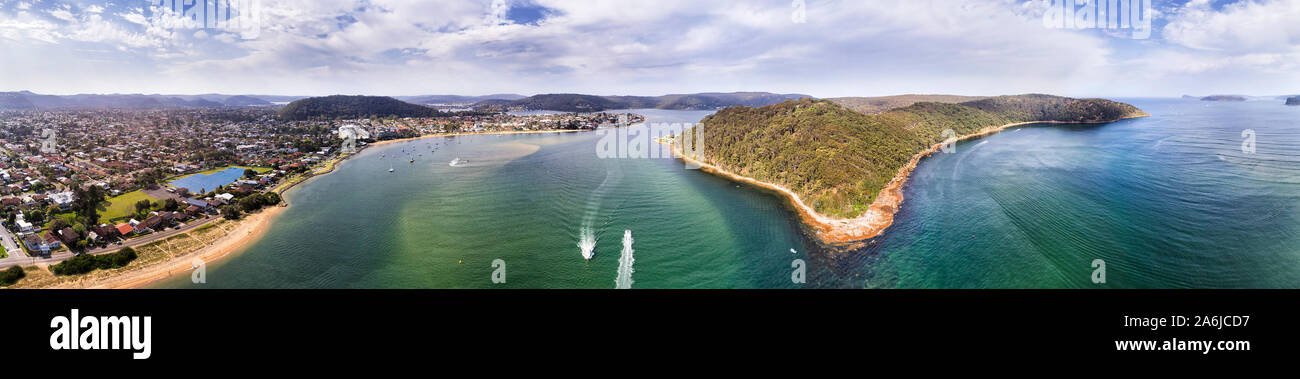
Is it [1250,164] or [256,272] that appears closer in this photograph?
[256,272]

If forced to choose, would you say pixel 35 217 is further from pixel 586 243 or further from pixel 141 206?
pixel 586 243

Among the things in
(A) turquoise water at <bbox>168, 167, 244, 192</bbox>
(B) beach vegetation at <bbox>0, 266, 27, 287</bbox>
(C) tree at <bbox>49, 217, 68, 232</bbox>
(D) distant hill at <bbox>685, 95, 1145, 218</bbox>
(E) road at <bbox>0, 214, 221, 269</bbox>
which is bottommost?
(B) beach vegetation at <bbox>0, 266, 27, 287</bbox>

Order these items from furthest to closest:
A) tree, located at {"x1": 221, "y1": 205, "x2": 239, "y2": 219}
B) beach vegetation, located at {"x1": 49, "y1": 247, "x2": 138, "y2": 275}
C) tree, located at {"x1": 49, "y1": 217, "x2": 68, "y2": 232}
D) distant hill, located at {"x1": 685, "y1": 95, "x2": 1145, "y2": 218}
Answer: distant hill, located at {"x1": 685, "y1": 95, "x2": 1145, "y2": 218}, tree, located at {"x1": 221, "y1": 205, "x2": 239, "y2": 219}, tree, located at {"x1": 49, "y1": 217, "x2": 68, "y2": 232}, beach vegetation, located at {"x1": 49, "y1": 247, "x2": 138, "y2": 275}

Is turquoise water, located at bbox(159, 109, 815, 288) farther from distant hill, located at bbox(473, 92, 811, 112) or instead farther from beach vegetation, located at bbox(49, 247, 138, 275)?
distant hill, located at bbox(473, 92, 811, 112)

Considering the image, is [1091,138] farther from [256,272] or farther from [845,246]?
[256,272]

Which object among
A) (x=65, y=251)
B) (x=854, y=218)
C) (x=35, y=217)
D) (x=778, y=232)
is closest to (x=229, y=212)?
(x=65, y=251)

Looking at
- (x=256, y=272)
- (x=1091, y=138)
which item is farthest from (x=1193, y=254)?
(x=1091, y=138)

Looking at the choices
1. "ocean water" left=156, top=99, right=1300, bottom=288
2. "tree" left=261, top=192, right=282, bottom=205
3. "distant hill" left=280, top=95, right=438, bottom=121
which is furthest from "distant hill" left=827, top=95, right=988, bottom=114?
A: "distant hill" left=280, top=95, right=438, bottom=121
